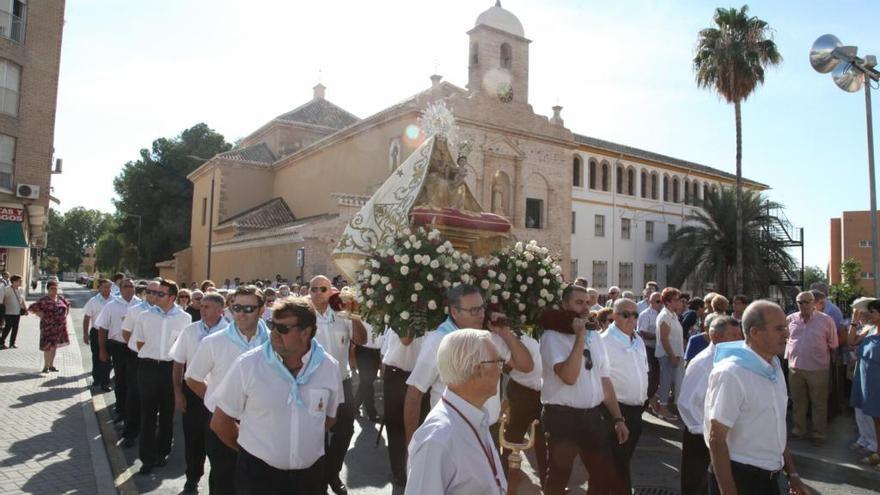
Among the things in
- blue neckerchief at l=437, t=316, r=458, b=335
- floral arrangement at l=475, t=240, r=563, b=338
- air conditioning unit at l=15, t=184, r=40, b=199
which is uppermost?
air conditioning unit at l=15, t=184, r=40, b=199

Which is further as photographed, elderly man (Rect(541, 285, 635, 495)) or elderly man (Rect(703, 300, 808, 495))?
elderly man (Rect(541, 285, 635, 495))

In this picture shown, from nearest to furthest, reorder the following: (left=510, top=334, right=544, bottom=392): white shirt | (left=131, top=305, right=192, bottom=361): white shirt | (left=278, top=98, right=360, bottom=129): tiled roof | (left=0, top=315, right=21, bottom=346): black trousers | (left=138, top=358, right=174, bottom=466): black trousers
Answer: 1. (left=510, top=334, right=544, bottom=392): white shirt
2. (left=138, top=358, right=174, bottom=466): black trousers
3. (left=131, top=305, right=192, bottom=361): white shirt
4. (left=0, top=315, right=21, bottom=346): black trousers
5. (left=278, top=98, right=360, bottom=129): tiled roof

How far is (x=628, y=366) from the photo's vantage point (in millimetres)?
5738

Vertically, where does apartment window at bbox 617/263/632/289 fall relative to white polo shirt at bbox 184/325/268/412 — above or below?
above

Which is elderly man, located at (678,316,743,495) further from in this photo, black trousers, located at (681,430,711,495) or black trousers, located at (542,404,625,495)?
black trousers, located at (542,404,625,495)

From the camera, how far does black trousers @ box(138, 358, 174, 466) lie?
6484 millimetres

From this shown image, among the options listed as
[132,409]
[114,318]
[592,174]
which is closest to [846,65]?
[132,409]

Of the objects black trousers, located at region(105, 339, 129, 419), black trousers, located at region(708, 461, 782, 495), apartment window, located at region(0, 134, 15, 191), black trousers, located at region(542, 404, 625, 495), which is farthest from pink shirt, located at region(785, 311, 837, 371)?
apartment window, located at region(0, 134, 15, 191)

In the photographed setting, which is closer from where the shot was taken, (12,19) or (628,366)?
(628,366)

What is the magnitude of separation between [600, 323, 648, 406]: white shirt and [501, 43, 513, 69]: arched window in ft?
92.9

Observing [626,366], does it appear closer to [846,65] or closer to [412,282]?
[412,282]

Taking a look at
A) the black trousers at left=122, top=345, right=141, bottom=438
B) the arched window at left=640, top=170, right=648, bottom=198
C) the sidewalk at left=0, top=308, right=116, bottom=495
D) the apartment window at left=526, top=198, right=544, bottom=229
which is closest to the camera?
the sidewalk at left=0, top=308, right=116, bottom=495

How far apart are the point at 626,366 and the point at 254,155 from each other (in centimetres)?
3887

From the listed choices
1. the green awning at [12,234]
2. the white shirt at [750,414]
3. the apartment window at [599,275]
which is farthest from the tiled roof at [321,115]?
the white shirt at [750,414]
